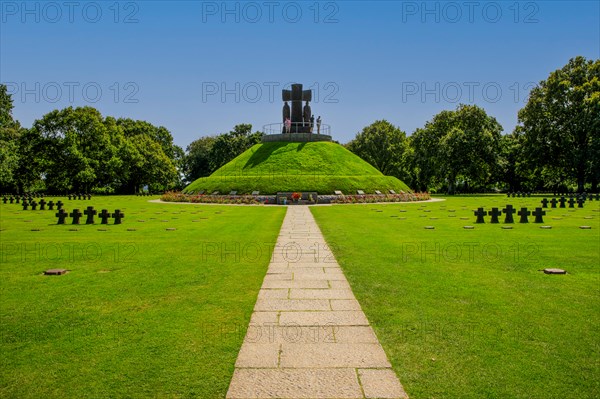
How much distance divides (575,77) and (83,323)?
75206 millimetres

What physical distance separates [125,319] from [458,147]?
72.5m

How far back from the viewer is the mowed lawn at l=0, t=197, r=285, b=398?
460 centimetres

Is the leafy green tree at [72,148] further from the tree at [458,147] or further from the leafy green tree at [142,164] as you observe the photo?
the tree at [458,147]

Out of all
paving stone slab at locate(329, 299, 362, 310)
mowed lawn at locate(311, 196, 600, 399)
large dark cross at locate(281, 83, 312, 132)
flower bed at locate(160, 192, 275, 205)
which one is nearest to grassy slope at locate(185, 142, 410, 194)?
flower bed at locate(160, 192, 275, 205)

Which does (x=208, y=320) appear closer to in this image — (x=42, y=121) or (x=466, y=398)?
(x=466, y=398)

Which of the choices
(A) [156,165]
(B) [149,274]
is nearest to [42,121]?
(A) [156,165]

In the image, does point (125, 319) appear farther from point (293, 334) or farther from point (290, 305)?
point (293, 334)

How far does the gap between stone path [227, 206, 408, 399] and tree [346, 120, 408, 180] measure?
83.8 metres

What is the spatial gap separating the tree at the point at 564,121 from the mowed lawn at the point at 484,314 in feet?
184

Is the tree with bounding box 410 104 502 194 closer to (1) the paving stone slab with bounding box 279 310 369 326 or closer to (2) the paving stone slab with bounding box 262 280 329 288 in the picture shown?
(2) the paving stone slab with bounding box 262 280 329 288

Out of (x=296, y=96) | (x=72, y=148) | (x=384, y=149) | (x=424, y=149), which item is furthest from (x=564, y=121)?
(x=72, y=148)

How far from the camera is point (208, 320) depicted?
651 centimetres

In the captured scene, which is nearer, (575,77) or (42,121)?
(575,77)

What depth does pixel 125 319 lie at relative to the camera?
664cm
